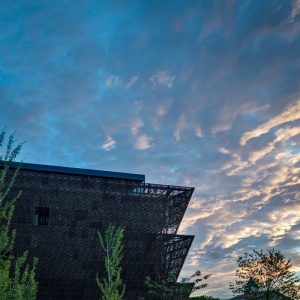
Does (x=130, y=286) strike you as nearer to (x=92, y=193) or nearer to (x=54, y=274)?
(x=54, y=274)

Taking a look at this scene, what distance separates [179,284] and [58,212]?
524 inches

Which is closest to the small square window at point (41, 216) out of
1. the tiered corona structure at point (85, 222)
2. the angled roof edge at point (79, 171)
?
the tiered corona structure at point (85, 222)

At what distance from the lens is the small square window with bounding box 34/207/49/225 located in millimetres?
36347

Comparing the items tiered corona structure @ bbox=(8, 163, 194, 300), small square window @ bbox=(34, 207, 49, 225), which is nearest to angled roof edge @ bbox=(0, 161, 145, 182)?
tiered corona structure @ bbox=(8, 163, 194, 300)

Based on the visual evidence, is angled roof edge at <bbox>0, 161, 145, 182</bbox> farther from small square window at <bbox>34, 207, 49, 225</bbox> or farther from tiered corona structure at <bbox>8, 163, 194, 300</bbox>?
small square window at <bbox>34, 207, 49, 225</bbox>

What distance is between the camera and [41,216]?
121ft

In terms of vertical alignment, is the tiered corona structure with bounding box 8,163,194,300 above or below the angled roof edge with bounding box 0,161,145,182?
below

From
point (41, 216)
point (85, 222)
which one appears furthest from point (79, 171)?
point (41, 216)

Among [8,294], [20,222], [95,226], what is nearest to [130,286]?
[95,226]

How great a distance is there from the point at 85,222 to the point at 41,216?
14.2 ft

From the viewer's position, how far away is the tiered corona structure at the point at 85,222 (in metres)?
36.1

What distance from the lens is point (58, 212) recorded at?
36562 millimetres

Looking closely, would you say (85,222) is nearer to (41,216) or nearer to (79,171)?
(41,216)

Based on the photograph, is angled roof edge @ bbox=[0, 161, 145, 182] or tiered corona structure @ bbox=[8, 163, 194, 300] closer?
tiered corona structure @ bbox=[8, 163, 194, 300]
